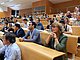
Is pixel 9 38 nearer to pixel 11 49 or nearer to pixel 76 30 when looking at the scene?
pixel 11 49

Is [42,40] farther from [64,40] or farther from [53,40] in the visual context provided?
[64,40]

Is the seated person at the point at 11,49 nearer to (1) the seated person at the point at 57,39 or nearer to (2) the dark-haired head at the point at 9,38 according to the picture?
(2) the dark-haired head at the point at 9,38

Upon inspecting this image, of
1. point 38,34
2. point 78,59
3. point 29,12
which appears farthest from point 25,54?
point 29,12

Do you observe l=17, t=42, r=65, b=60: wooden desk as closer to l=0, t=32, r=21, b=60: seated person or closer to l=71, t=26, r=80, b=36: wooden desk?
l=0, t=32, r=21, b=60: seated person

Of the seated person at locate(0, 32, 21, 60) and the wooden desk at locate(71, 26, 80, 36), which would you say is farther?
the wooden desk at locate(71, 26, 80, 36)

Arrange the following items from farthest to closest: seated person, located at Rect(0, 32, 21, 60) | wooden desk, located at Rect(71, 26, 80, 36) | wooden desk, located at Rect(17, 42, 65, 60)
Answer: wooden desk, located at Rect(71, 26, 80, 36) → seated person, located at Rect(0, 32, 21, 60) → wooden desk, located at Rect(17, 42, 65, 60)

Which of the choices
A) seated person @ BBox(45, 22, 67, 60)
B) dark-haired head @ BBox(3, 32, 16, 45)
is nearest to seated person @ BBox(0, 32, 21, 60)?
dark-haired head @ BBox(3, 32, 16, 45)

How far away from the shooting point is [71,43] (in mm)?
3006

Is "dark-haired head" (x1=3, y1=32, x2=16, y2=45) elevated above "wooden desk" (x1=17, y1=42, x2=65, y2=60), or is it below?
above

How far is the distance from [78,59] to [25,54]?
1906 mm

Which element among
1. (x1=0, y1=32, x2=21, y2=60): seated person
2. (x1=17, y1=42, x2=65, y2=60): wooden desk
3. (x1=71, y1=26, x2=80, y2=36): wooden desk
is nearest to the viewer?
(x1=17, y1=42, x2=65, y2=60): wooden desk

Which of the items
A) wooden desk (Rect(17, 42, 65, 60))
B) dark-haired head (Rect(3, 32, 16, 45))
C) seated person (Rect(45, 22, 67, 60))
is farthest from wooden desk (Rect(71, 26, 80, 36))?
dark-haired head (Rect(3, 32, 16, 45))

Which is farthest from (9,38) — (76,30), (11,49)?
(76,30)

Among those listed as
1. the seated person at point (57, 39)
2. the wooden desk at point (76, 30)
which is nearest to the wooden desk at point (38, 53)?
the seated person at point (57, 39)
